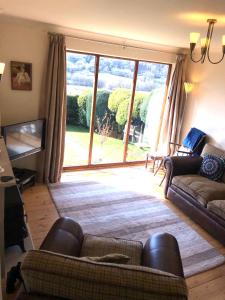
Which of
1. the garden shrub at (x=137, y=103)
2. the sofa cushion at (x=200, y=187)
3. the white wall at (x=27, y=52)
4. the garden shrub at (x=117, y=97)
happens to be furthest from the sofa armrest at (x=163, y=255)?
the garden shrub at (x=137, y=103)

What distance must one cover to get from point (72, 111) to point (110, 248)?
2993 millimetres

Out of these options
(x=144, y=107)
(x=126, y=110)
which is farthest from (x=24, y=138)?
(x=144, y=107)

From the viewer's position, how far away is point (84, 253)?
1.83 meters

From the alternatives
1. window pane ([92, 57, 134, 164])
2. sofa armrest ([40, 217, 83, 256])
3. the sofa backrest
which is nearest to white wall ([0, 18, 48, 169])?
window pane ([92, 57, 134, 164])

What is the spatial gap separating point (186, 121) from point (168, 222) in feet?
7.90

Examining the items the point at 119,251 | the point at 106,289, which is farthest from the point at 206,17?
the point at 106,289

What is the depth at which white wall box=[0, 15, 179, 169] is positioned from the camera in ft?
11.4

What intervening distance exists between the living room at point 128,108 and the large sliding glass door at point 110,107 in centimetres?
5

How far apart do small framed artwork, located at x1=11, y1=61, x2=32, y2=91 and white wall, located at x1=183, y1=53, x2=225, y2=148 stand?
2.96 meters

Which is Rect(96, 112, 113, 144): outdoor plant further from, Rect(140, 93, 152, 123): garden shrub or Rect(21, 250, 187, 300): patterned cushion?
Rect(21, 250, 187, 300): patterned cushion

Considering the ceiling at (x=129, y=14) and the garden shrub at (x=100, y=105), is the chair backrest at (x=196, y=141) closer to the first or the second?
the ceiling at (x=129, y=14)

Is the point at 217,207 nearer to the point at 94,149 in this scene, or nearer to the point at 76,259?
the point at 76,259

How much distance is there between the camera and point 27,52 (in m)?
3.64

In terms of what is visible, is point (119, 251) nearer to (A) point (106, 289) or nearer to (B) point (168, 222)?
(A) point (106, 289)
